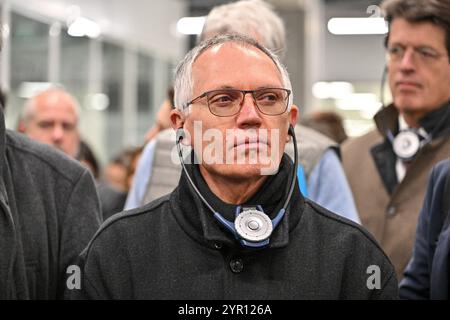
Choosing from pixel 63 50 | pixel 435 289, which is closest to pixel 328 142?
pixel 435 289

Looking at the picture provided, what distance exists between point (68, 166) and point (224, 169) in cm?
57

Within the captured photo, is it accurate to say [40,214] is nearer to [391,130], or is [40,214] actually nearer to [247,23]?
[247,23]

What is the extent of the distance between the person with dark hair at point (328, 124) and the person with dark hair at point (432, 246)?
1670 millimetres

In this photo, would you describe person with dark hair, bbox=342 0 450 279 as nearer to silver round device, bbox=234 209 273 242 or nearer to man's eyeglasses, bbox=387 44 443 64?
man's eyeglasses, bbox=387 44 443 64

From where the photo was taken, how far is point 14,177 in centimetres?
183

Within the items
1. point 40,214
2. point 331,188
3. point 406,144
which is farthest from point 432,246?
point 40,214

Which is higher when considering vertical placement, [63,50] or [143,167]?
[63,50]

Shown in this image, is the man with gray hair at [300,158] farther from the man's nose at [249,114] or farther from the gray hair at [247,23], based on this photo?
the man's nose at [249,114]

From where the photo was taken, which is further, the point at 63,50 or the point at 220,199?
the point at 63,50

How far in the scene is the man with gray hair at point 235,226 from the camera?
145 centimetres

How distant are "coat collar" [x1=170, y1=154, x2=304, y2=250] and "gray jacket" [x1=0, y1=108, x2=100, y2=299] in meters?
0.41

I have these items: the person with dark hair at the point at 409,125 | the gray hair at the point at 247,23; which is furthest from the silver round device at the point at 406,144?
the gray hair at the point at 247,23

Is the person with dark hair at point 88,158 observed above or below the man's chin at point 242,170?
above
